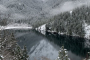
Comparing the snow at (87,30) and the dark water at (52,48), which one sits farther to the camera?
the snow at (87,30)

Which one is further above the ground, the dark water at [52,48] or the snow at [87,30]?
the snow at [87,30]

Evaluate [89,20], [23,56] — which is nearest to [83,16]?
[89,20]

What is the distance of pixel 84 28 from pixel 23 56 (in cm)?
8423

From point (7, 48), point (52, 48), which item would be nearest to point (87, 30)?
point (52, 48)

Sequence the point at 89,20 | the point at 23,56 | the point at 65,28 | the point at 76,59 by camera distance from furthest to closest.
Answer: the point at 65,28
the point at 89,20
the point at 76,59
the point at 23,56

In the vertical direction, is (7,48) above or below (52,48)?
above

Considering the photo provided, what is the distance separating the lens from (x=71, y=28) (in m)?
104

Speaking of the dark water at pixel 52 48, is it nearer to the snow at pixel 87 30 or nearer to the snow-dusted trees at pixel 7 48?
the snow-dusted trees at pixel 7 48

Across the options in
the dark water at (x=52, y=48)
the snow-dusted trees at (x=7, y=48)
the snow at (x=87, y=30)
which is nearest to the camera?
the snow-dusted trees at (x=7, y=48)

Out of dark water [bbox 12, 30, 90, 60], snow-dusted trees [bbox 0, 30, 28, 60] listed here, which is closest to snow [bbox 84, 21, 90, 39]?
dark water [bbox 12, 30, 90, 60]

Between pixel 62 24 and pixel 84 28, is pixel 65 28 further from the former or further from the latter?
pixel 84 28

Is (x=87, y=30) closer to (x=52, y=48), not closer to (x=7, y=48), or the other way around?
(x=52, y=48)

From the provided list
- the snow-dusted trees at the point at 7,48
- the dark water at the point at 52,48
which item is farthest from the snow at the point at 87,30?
the snow-dusted trees at the point at 7,48

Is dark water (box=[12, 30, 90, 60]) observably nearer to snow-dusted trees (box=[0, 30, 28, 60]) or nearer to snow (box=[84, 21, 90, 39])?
snow-dusted trees (box=[0, 30, 28, 60])
